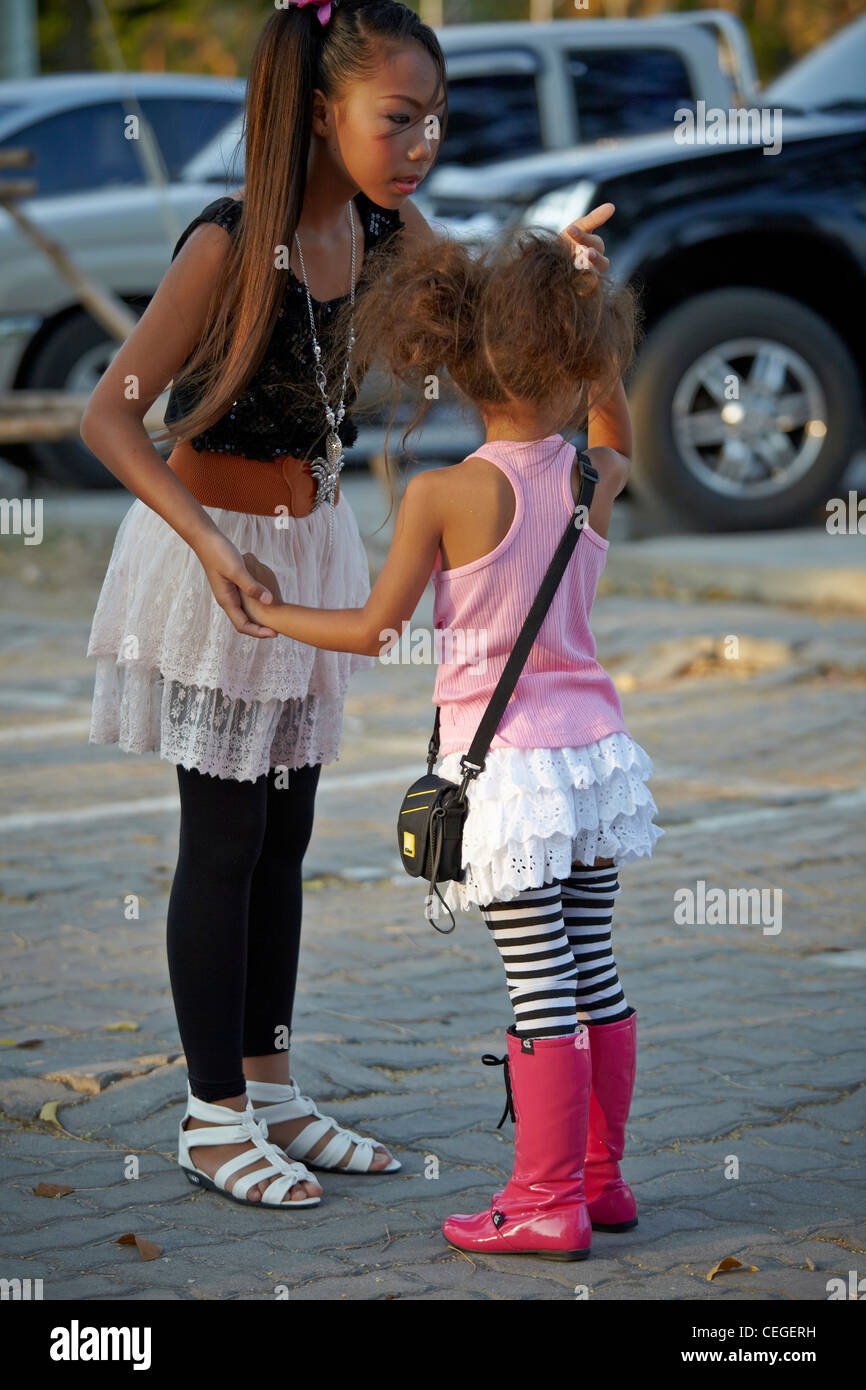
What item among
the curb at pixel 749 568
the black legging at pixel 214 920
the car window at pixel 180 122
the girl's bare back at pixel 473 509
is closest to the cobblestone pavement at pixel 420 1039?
the black legging at pixel 214 920

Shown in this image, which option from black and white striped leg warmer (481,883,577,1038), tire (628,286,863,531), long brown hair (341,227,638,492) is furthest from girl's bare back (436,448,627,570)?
tire (628,286,863,531)

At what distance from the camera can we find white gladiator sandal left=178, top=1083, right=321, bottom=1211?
113 inches

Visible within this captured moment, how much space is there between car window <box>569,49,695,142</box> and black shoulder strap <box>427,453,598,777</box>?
27.3ft

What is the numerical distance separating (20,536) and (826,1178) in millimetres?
8550

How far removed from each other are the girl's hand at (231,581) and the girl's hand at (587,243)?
2.25ft

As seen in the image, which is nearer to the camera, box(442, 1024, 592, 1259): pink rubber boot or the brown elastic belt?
box(442, 1024, 592, 1259): pink rubber boot

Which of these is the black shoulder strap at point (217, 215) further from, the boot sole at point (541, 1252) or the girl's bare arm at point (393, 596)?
the boot sole at point (541, 1252)

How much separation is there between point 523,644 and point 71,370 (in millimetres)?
8664

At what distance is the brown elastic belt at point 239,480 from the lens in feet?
9.37

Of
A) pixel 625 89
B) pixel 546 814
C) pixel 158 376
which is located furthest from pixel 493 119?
pixel 546 814

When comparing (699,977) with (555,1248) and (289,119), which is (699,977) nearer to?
(555,1248)

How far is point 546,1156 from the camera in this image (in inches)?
104

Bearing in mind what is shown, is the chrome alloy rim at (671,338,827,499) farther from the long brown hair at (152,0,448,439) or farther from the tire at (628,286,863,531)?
the long brown hair at (152,0,448,439)

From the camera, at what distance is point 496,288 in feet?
8.28
